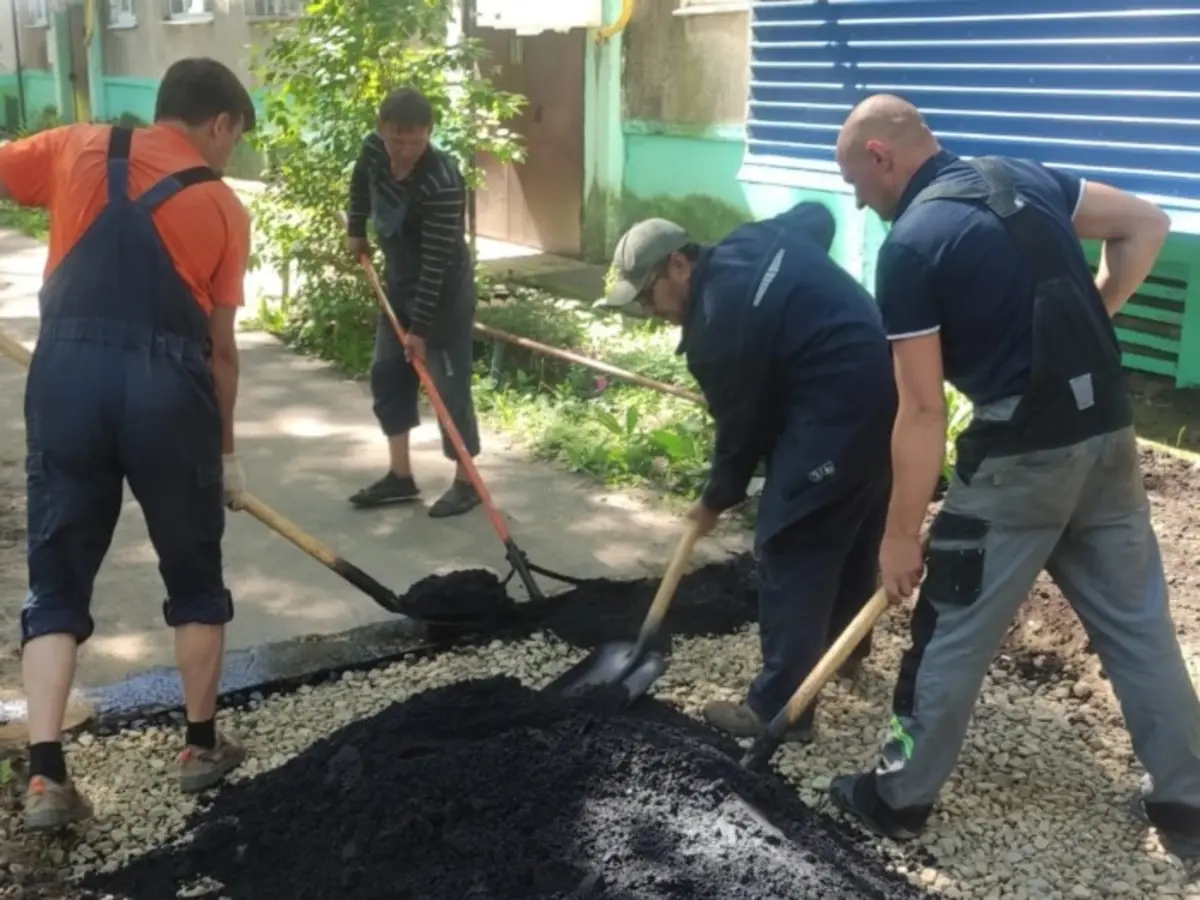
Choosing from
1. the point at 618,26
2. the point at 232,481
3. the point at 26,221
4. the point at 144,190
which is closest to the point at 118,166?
the point at 144,190

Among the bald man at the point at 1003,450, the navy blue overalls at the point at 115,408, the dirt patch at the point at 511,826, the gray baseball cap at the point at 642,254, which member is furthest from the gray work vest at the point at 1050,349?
the navy blue overalls at the point at 115,408

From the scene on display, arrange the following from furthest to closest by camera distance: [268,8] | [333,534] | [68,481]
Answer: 1. [268,8]
2. [333,534]
3. [68,481]

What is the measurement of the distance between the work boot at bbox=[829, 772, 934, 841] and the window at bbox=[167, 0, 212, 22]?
1574 centimetres

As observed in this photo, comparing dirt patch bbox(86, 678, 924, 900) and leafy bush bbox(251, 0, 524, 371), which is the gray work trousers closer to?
dirt patch bbox(86, 678, 924, 900)

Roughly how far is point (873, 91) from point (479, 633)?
468 cm

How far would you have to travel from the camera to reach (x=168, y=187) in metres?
3.15

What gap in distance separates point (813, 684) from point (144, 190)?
212 centimetres

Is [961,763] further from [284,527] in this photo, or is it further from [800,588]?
[284,527]

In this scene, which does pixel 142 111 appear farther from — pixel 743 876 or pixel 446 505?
pixel 743 876

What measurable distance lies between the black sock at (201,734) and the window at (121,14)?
1813cm

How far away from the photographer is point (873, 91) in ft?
24.9

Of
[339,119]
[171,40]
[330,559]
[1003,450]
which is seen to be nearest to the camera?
[1003,450]

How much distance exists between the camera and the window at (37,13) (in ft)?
74.2

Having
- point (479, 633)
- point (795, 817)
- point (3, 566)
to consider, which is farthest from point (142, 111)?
point (795, 817)
